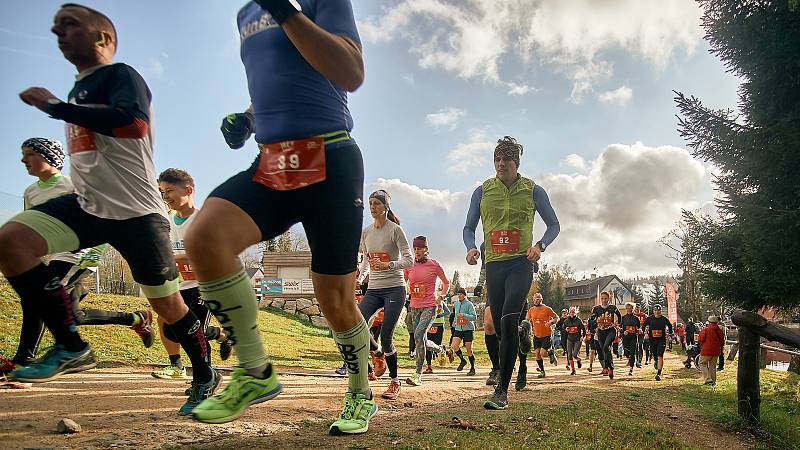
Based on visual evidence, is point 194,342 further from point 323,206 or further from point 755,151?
point 755,151

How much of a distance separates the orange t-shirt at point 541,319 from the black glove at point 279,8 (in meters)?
13.5

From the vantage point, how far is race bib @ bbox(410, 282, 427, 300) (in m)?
8.91

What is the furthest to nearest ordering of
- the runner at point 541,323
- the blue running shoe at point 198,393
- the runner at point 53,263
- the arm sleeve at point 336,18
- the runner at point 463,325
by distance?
the runner at point 541,323
the runner at point 463,325
the runner at point 53,263
the blue running shoe at point 198,393
the arm sleeve at point 336,18

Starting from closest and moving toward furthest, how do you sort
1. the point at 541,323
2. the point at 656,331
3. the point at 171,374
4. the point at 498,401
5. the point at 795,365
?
the point at 498,401 → the point at 171,374 → the point at 795,365 → the point at 541,323 → the point at 656,331

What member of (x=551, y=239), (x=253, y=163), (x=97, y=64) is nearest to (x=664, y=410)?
(x=551, y=239)

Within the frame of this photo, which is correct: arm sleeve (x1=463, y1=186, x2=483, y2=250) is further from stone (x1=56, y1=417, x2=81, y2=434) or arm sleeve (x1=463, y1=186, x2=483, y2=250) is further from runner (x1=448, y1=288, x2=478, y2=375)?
runner (x1=448, y1=288, x2=478, y2=375)

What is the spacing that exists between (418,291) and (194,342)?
5491 mm

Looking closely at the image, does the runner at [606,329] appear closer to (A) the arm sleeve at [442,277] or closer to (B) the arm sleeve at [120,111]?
(A) the arm sleeve at [442,277]

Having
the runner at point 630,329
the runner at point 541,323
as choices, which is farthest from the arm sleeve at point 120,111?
the runner at point 630,329

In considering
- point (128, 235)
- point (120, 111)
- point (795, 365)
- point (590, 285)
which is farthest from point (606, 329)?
point (590, 285)

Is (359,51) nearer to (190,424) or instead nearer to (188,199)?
(190,424)

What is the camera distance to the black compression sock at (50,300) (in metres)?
3.06

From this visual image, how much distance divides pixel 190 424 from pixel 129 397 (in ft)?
4.84

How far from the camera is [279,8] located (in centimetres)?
218
